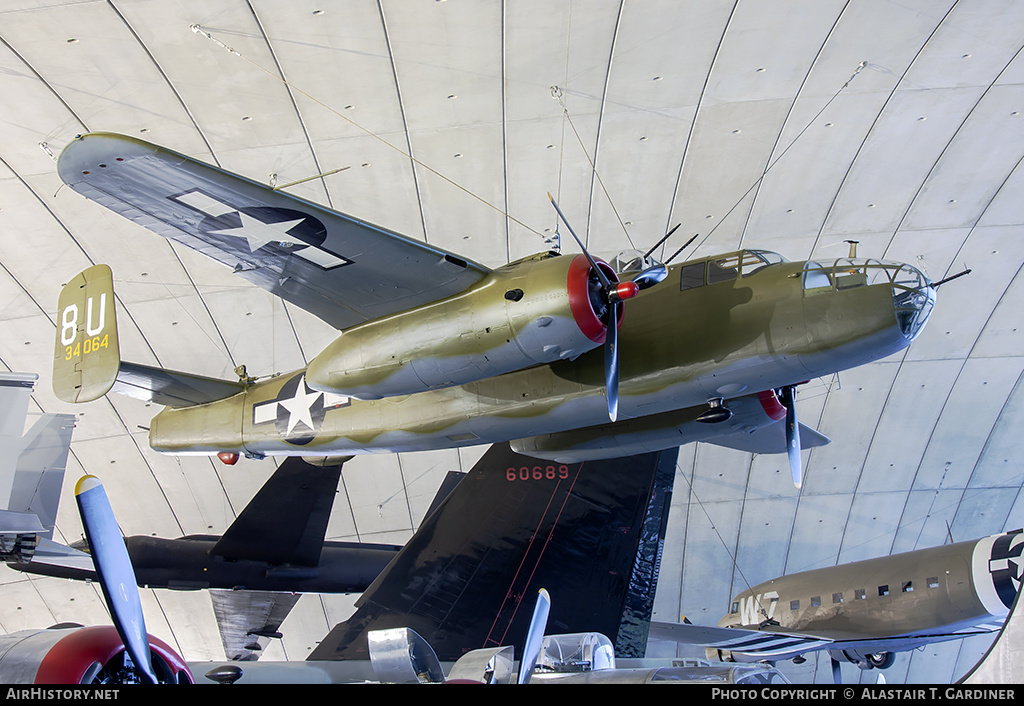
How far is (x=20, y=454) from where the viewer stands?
13.9 m

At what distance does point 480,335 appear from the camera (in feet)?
35.1

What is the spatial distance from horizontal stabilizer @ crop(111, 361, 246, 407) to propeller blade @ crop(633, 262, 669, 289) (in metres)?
8.19

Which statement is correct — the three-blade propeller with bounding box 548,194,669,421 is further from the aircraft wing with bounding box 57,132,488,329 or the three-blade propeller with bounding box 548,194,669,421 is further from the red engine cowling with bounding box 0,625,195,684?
the red engine cowling with bounding box 0,625,195,684

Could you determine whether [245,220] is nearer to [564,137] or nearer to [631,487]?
[631,487]

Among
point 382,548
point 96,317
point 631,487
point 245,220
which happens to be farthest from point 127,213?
point 382,548

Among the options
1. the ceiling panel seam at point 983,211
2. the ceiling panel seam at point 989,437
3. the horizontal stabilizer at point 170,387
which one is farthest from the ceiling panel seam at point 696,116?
the horizontal stabilizer at point 170,387

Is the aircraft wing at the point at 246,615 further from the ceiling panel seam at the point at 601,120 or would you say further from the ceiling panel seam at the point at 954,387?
the ceiling panel seam at the point at 954,387

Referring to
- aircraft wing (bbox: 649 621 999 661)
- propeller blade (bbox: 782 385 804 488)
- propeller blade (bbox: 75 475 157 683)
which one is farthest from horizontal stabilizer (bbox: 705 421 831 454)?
propeller blade (bbox: 75 475 157 683)

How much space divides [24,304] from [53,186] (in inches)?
168

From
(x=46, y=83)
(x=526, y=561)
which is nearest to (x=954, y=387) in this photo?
(x=526, y=561)

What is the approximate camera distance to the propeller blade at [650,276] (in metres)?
10.3

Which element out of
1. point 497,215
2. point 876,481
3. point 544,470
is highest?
point 497,215

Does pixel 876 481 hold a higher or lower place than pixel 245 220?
higher

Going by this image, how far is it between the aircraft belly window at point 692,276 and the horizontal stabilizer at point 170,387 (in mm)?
8351
